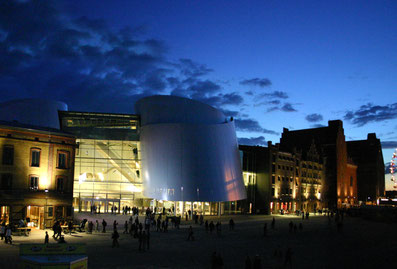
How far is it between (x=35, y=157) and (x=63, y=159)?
10.1 ft

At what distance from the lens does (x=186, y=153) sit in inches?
2159

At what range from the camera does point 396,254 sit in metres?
31.2

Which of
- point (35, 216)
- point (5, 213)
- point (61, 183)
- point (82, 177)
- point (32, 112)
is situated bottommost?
point (35, 216)

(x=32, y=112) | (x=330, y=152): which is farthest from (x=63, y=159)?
(x=330, y=152)

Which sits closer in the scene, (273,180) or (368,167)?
(273,180)

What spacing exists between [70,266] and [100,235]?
23.3 m

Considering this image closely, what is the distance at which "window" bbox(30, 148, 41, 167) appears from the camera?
38.5 meters

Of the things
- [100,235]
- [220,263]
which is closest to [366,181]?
[100,235]

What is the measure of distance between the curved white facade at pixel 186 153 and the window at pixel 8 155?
21602 mm

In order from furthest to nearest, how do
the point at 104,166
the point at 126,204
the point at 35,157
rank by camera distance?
the point at 126,204 → the point at 104,166 → the point at 35,157

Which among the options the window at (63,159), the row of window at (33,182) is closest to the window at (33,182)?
the row of window at (33,182)

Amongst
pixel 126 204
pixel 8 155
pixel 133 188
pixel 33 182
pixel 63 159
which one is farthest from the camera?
pixel 133 188

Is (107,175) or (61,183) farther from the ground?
(107,175)

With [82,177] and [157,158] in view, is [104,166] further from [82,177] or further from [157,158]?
[157,158]
